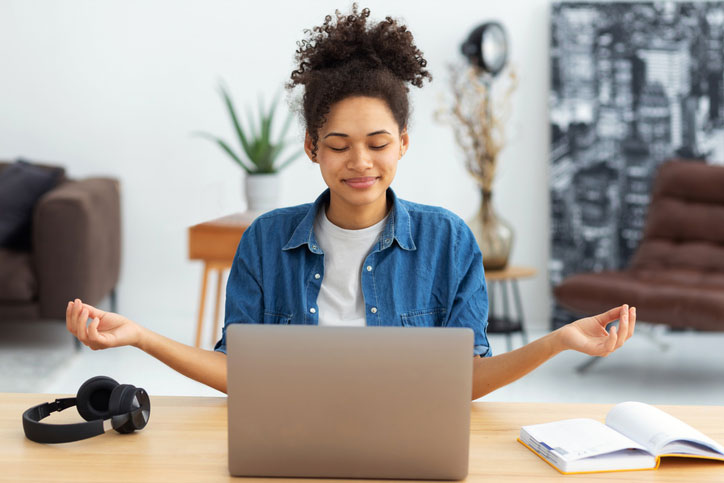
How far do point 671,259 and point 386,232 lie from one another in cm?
266

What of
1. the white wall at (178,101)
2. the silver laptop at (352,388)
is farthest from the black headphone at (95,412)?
the white wall at (178,101)

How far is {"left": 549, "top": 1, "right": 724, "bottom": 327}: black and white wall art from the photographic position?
406cm

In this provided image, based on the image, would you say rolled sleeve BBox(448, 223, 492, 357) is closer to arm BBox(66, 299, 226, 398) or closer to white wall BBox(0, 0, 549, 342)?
arm BBox(66, 299, 226, 398)

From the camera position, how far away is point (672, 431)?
945 millimetres

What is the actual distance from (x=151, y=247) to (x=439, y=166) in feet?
4.97

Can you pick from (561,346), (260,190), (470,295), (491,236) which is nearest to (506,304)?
(491,236)

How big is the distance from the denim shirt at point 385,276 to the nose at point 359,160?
0.50 feet

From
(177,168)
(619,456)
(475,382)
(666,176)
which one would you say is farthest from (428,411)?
(177,168)

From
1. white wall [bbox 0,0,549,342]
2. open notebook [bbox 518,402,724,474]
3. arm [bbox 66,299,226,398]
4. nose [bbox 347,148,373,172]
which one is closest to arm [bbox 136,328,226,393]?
arm [bbox 66,299,226,398]

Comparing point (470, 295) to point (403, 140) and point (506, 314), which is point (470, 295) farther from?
point (506, 314)

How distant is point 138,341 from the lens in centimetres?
107

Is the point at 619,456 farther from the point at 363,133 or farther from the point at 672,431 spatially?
the point at 363,133

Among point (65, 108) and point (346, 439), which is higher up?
point (65, 108)

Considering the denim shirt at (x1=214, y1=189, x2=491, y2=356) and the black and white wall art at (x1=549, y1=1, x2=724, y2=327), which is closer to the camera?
the denim shirt at (x1=214, y1=189, x2=491, y2=356)
